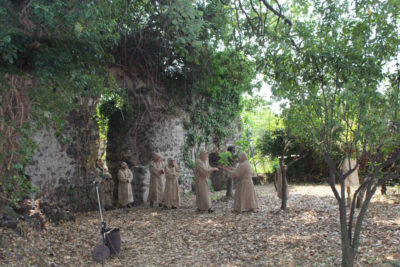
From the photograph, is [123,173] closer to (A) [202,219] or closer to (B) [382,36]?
(A) [202,219]

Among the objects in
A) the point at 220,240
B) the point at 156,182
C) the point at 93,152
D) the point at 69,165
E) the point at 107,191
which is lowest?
the point at 220,240

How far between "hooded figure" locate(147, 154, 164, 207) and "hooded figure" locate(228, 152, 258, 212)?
257 cm

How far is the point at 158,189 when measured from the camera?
1058 centimetres

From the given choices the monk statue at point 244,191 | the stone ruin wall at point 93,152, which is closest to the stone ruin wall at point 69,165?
the stone ruin wall at point 93,152

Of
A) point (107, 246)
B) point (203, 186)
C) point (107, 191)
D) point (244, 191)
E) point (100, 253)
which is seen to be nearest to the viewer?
point (100, 253)

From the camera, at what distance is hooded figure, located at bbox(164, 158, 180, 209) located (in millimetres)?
10016

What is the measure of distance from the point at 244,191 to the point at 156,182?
3.03 meters

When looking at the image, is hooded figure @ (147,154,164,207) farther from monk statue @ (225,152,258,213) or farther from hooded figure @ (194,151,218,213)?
monk statue @ (225,152,258,213)

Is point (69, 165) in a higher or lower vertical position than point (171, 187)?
higher

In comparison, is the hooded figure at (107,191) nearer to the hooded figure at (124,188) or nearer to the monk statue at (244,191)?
the hooded figure at (124,188)

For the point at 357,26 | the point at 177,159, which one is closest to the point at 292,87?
the point at 357,26

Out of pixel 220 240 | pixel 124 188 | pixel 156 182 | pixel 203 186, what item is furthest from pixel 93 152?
pixel 220 240

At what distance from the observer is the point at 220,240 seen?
20.9ft

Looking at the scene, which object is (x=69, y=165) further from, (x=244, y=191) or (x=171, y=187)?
(x=244, y=191)
